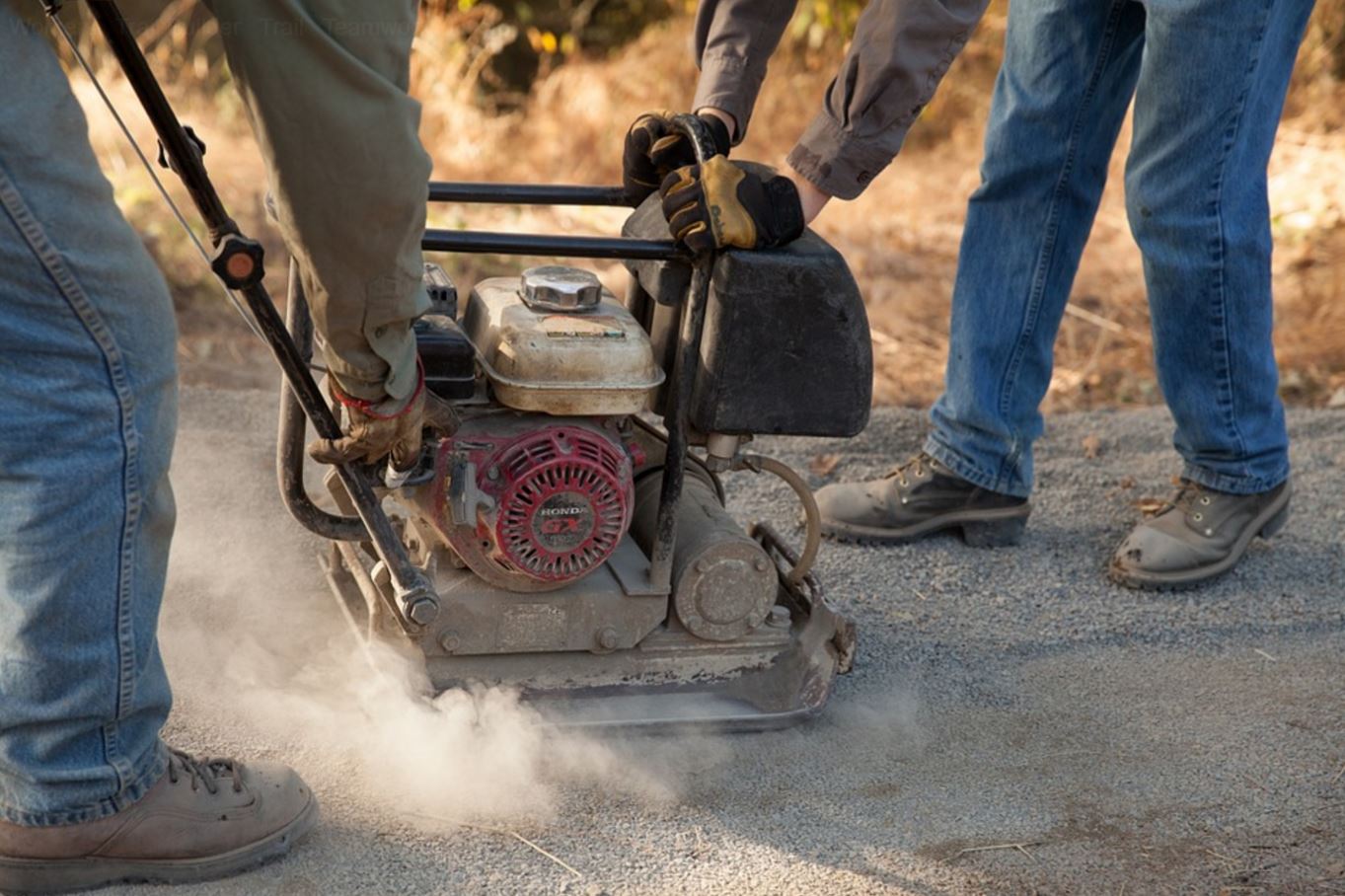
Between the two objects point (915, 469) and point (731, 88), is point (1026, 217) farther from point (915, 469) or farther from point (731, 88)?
point (731, 88)

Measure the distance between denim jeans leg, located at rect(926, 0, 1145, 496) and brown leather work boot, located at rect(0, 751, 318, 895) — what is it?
2022 millimetres

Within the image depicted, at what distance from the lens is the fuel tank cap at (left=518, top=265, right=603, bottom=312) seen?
2.70 metres

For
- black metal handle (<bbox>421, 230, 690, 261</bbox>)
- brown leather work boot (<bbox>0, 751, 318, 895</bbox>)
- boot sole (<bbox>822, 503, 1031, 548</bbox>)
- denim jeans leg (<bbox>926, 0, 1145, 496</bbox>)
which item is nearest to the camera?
brown leather work boot (<bbox>0, 751, 318, 895</bbox>)

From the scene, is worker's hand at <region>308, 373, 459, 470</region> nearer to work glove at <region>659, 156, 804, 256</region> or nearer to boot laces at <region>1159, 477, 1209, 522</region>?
work glove at <region>659, 156, 804, 256</region>

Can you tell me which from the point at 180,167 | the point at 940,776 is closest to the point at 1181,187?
the point at 940,776

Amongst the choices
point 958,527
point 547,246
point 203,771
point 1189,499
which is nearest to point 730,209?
point 547,246

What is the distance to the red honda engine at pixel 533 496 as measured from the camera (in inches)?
104

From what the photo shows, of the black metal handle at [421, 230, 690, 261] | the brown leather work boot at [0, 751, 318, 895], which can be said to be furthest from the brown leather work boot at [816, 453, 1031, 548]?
the brown leather work boot at [0, 751, 318, 895]

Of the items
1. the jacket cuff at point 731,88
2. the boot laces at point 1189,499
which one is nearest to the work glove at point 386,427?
the jacket cuff at point 731,88

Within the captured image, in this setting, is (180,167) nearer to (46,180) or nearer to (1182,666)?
(46,180)

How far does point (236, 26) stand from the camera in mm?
1856

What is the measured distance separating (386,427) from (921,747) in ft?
4.35

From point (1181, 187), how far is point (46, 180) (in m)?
2.49

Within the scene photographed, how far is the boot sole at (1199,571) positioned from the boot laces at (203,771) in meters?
2.25
